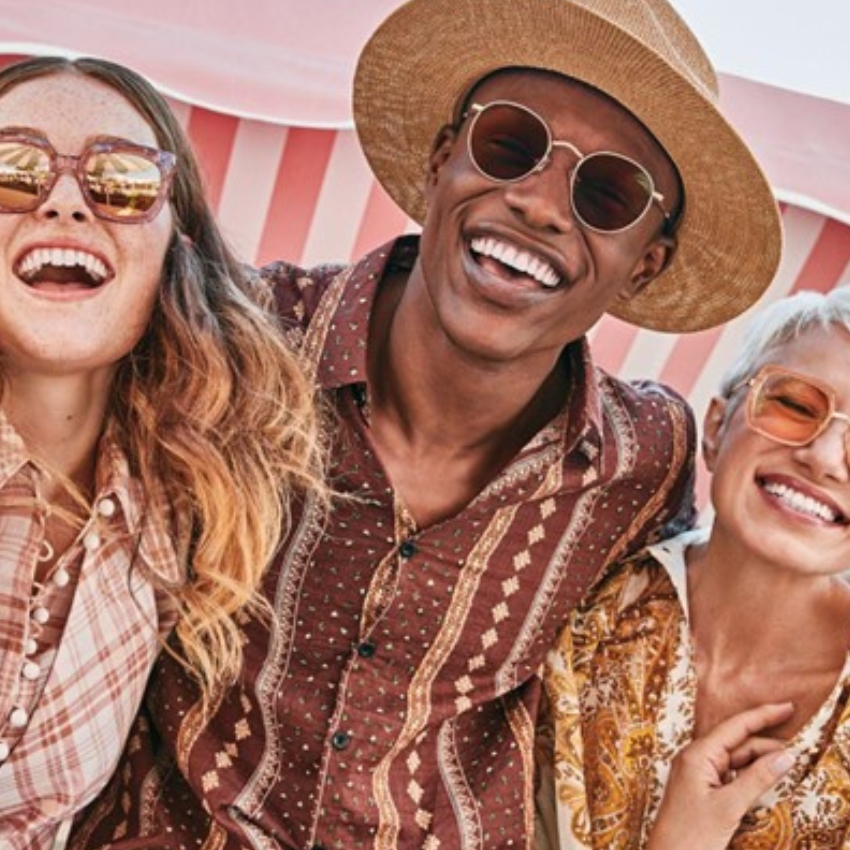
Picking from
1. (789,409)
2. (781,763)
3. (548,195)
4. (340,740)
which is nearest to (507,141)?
(548,195)

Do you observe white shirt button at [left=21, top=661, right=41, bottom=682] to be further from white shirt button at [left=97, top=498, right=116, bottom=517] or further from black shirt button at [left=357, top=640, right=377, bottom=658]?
black shirt button at [left=357, top=640, right=377, bottom=658]

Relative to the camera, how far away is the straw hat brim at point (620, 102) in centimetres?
237

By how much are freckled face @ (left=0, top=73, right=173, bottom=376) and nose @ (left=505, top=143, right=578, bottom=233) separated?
0.54 m

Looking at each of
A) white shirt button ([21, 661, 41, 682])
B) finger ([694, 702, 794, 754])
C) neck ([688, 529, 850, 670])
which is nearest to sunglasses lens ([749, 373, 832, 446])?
neck ([688, 529, 850, 670])

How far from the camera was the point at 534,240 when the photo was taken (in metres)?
2.39

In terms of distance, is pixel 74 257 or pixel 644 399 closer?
pixel 74 257

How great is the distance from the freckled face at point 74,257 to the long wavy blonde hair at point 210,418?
4.6 inches

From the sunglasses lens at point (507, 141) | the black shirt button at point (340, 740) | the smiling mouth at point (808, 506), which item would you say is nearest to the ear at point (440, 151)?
the sunglasses lens at point (507, 141)

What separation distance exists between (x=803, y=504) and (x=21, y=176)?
51.2 inches

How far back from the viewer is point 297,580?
100 inches

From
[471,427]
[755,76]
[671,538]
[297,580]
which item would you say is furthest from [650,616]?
Result: [755,76]

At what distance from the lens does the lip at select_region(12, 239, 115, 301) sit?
2.07 metres

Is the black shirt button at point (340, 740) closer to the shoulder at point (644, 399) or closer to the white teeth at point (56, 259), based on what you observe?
the shoulder at point (644, 399)

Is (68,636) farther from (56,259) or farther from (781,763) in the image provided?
(781,763)
